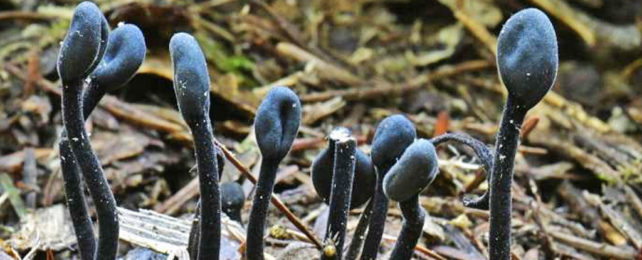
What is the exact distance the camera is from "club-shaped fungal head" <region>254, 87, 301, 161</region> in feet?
5.57

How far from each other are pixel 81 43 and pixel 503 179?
0.87 meters

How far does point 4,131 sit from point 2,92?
0.28 meters

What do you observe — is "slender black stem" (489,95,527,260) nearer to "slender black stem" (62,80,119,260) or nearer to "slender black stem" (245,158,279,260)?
"slender black stem" (245,158,279,260)

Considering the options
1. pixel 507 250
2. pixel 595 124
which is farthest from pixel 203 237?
pixel 595 124

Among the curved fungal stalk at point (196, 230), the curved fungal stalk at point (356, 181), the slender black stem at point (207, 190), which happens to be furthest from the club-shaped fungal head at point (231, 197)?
the slender black stem at point (207, 190)

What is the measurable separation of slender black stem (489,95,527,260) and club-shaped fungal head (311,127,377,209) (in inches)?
13.6

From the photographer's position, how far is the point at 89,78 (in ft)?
5.88

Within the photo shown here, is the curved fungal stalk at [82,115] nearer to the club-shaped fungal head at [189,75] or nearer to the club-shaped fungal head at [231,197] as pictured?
the club-shaped fungal head at [189,75]

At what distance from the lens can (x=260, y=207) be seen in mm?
1777

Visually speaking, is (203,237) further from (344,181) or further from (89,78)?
(89,78)

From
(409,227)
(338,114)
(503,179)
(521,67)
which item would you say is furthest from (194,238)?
(338,114)

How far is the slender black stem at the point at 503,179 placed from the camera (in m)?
1.61

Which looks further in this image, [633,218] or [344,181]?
[633,218]

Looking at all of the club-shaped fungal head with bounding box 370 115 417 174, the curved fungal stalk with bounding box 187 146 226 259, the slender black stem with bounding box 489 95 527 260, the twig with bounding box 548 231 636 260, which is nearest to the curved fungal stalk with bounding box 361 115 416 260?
the club-shaped fungal head with bounding box 370 115 417 174
